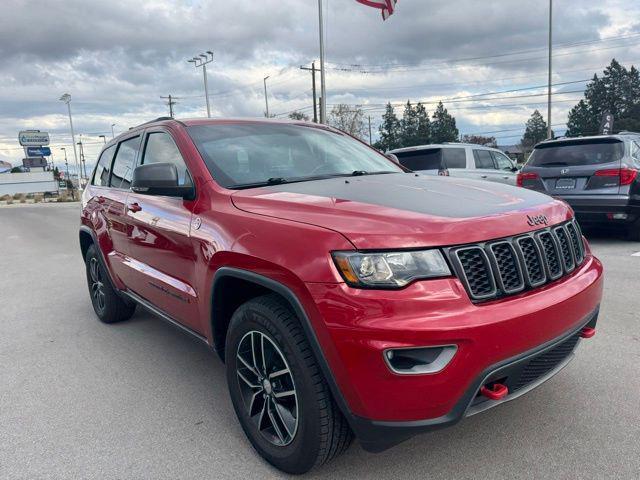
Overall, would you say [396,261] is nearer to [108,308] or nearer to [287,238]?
[287,238]

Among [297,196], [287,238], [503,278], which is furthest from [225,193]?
[503,278]

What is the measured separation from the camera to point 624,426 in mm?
2768

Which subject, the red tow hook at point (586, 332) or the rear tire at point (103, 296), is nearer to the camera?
the red tow hook at point (586, 332)

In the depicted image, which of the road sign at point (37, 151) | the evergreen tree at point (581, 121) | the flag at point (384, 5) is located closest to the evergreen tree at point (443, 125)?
the evergreen tree at point (581, 121)

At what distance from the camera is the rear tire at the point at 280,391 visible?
222 centimetres

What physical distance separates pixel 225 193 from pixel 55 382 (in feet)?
6.67

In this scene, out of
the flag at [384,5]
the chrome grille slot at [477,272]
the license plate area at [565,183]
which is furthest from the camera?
the flag at [384,5]

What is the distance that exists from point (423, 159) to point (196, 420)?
9.15 m

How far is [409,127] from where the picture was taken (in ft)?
302

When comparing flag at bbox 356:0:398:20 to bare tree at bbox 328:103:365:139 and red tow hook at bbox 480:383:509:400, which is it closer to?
red tow hook at bbox 480:383:509:400

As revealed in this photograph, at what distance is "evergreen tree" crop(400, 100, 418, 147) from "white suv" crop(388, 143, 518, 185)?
80.2m

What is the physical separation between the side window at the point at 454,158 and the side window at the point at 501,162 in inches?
61.4

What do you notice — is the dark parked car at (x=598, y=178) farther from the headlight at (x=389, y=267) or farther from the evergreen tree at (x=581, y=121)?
the evergreen tree at (x=581, y=121)

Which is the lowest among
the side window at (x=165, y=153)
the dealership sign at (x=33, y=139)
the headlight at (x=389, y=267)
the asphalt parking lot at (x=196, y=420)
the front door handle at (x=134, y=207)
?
the asphalt parking lot at (x=196, y=420)
